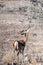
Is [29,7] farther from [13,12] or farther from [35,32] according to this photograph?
[35,32]

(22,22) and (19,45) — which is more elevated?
(19,45)

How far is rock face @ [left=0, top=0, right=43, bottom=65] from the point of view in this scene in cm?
539

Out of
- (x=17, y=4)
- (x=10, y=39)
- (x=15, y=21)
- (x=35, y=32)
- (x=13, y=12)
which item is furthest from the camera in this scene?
(x=17, y=4)

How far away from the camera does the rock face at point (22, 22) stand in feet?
17.7

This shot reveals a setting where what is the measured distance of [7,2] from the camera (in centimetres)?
780

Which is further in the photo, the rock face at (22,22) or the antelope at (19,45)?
the rock face at (22,22)

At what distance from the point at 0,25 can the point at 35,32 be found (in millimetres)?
Answer: 927

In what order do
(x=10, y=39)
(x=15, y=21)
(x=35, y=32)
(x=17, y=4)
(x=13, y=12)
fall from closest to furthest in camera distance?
1. (x=10, y=39)
2. (x=35, y=32)
3. (x=15, y=21)
4. (x=13, y=12)
5. (x=17, y=4)

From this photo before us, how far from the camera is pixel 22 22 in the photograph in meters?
6.55

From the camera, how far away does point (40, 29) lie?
623cm

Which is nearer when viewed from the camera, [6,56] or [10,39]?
[6,56]

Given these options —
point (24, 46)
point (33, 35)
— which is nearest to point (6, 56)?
point (24, 46)

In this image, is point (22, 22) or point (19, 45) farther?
point (22, 22)

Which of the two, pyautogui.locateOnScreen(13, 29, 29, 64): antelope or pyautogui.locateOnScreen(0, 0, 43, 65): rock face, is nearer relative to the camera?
pyautogui.locateOnScreen(13, 29, 29, 64): antelope
